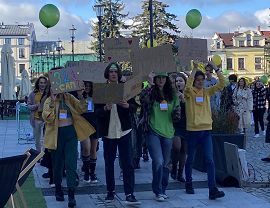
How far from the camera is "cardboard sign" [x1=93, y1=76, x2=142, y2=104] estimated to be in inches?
286

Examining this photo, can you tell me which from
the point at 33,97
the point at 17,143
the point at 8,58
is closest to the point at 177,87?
the point at 33,97

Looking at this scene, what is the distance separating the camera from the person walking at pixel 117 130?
7.56 metres

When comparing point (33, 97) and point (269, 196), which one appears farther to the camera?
point (33, 97)

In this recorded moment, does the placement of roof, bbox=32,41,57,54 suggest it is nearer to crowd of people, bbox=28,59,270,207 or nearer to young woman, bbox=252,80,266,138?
young woman, bbox=252,80,266,138

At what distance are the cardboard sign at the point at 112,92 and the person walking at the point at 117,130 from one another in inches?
7.7

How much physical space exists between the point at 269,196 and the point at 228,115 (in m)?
2.02

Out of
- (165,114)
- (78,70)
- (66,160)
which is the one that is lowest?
(66,160)

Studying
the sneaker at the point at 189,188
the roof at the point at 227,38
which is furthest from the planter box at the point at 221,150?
the roof at the point at 227,38

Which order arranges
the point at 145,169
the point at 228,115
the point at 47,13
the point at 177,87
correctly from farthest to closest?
1. the point at 47,13
2. the point at 145,169
3. the point at 228,115
4. the point at 177,87

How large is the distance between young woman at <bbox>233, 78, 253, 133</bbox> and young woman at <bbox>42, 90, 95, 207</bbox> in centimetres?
870

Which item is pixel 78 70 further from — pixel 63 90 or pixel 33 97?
pixel 33 97

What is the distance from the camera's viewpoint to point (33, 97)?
36.4ft

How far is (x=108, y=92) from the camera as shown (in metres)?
7.29

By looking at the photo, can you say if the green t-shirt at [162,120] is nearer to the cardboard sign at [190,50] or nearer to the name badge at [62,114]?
the cardboard sign at [190,50]
